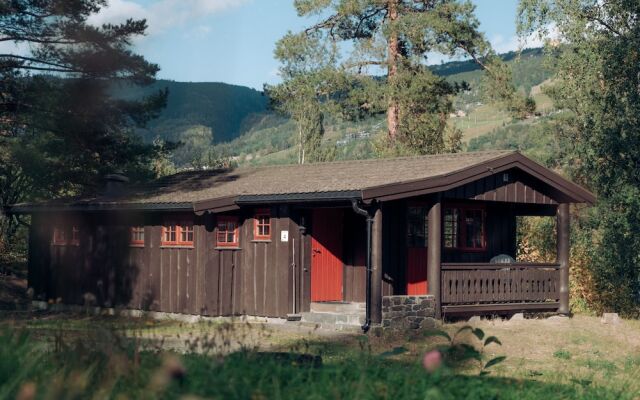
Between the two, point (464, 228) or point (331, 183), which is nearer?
point (331, 183)

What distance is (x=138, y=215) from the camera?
21.9 m

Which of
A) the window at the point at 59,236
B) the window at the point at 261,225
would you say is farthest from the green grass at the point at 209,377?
the window at the point at 59,236

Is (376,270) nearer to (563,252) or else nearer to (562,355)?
(562,355)

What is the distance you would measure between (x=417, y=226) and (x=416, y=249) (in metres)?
0.51

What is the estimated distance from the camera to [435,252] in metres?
18.8

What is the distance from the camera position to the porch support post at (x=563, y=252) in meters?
21.6

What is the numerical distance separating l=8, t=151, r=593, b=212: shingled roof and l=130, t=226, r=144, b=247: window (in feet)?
2.17

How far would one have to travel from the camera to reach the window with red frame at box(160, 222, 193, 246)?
20.5m

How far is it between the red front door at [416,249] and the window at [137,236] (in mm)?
6085

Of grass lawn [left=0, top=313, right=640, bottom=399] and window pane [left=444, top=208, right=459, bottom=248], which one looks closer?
grass lawn [left=0, top=313, right=640, bottom=399]

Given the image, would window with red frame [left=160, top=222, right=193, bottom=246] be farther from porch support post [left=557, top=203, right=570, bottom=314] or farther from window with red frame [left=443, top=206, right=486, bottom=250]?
porch support post [left=557, top=203, right=570, bottom=314]

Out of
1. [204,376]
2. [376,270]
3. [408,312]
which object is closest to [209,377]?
[204,376]

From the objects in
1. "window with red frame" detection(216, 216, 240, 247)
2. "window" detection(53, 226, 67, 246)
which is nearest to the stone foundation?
"window with red frame" detection(216, 216, 240, 247)

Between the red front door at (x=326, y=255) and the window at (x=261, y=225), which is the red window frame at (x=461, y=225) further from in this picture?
the window at (x=261, y=225)
